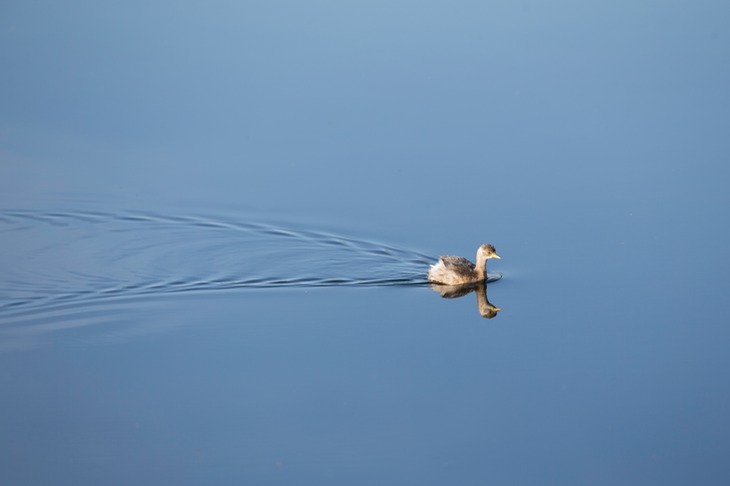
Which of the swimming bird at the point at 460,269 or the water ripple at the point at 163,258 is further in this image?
the swimming bird at the point at 460,269

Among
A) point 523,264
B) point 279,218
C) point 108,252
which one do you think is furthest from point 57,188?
point 523,264

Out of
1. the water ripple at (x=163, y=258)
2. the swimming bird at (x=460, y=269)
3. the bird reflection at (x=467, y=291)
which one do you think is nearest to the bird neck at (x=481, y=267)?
the swimming bird at (x=460, y=269)

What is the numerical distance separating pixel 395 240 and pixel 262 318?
3.07 metres

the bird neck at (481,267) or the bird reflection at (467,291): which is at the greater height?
the bird neck at (481,267)

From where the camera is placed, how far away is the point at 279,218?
19.5m

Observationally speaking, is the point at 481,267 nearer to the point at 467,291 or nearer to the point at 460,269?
the point at 467,291

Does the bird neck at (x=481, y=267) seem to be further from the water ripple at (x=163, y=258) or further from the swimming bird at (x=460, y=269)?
the water ripple at (x=163, y=258)

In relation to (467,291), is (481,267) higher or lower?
higher

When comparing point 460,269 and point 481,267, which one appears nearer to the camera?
point 460,269

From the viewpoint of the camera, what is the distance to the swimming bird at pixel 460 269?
17.9m

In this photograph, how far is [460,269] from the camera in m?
18.0

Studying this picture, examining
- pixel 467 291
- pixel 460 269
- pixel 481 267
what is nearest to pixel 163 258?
pixel 460 269

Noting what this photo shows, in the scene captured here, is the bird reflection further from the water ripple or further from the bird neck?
the water ripple

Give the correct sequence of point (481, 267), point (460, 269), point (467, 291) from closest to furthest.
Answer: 1. point (460, 269)
2. point (467, 291)
3. point (481, 267)
